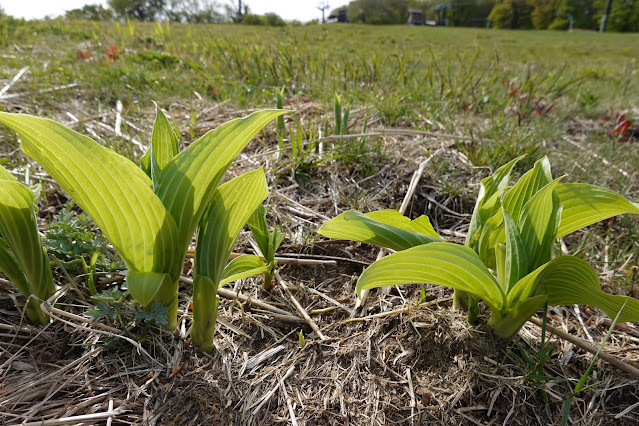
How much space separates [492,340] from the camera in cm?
131

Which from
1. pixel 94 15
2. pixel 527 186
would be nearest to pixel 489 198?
pixel 527 186

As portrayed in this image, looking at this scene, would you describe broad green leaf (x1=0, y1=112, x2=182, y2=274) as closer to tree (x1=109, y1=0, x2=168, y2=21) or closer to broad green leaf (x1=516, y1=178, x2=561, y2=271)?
broad green leaf (x1=516, y1=178, x2=561, y2=271)

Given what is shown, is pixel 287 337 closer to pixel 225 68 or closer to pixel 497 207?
pixel 497 207

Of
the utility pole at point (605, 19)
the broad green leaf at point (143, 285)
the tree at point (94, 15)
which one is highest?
the utility pole at point (605, 19)

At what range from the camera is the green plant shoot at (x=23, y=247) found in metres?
1.03

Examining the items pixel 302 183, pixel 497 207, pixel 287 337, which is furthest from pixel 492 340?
pixel 302 183

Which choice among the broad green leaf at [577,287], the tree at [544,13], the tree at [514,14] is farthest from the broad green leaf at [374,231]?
the tree at [544,13]

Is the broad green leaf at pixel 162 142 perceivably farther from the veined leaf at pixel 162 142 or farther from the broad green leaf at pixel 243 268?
the broad green leaf at pixel 243 268

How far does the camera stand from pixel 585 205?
1.25 metres

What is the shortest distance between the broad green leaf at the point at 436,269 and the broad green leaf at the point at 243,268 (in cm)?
38

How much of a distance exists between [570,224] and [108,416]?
153 cm

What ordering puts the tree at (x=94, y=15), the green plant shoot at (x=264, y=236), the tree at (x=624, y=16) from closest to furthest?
the green plant shoot at (x=264, y=236), the tree at (x=94, y=15), the tree at (x=624, y=16)

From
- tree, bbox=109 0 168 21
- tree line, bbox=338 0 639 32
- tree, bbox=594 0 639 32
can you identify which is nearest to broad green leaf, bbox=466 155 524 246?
tree, bbox=109 0 168 21

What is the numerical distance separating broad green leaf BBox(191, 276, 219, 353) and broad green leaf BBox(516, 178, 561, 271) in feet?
3.14
